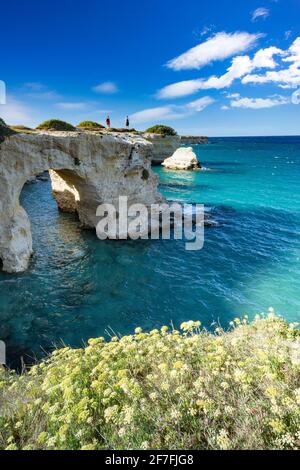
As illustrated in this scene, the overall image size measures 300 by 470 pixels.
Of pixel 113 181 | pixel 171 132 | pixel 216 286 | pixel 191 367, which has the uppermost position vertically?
pixel 171 132

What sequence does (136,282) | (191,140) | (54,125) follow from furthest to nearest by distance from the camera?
(191,140) < (54,125) < (136,282)

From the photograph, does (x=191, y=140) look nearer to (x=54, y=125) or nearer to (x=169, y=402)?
(x=54, y=125)

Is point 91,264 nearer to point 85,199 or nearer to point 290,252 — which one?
point 85,199

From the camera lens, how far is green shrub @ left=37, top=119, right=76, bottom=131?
68.4 feet

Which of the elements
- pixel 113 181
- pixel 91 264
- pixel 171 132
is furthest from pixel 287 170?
pixel 91 264

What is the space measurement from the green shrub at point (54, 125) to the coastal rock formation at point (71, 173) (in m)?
2.23

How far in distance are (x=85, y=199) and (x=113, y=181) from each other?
2.83 meters

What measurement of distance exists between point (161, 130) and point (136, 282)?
74335 millimetres

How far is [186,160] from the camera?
6981 centimetres

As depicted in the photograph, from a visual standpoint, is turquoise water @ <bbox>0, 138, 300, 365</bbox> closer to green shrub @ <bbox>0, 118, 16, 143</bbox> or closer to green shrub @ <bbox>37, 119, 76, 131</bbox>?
green shrub @ <bbox>0, 118, 16, 143</bbox>

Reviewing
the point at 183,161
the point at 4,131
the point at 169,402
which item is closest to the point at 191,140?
the point at 183,161

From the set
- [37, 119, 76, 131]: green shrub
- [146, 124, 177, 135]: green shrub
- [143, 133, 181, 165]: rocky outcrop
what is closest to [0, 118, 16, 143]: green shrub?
[37, 119, 76, 131]: green shrub

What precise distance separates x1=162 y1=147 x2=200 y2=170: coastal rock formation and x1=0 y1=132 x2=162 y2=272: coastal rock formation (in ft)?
149

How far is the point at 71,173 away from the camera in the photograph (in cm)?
2117
